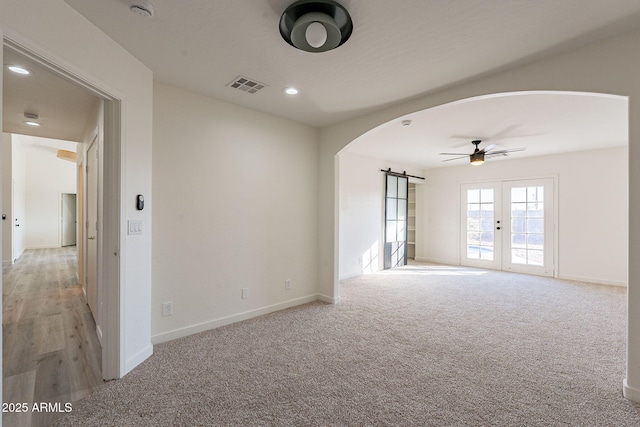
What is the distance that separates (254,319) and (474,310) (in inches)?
112

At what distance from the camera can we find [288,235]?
3939mm

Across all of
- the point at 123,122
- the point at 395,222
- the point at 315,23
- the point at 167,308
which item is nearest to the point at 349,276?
the point at 395,222

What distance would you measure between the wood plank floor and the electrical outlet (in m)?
0.60

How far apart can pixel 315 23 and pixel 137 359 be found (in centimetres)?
290

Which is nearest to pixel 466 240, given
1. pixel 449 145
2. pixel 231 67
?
pixel 449 145

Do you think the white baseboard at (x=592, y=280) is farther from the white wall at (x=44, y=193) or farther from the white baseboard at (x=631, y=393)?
the white wall at (x=44, y=193)

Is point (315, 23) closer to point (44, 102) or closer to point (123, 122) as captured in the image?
point (123, 122)

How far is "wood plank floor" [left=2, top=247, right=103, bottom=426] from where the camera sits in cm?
205

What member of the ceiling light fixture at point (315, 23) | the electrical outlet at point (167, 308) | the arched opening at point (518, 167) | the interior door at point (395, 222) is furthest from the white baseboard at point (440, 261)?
the ceiling light fixture at point (315, 23)

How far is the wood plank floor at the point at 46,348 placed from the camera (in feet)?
6.74

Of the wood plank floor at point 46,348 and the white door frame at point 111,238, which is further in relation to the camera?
the white door frame at point 111,238

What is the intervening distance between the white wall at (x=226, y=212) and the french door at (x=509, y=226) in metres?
4.77

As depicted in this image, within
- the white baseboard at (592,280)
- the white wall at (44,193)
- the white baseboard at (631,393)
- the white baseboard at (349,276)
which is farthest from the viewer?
the white wall at (44,193)

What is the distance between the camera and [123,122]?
7.63 feet
